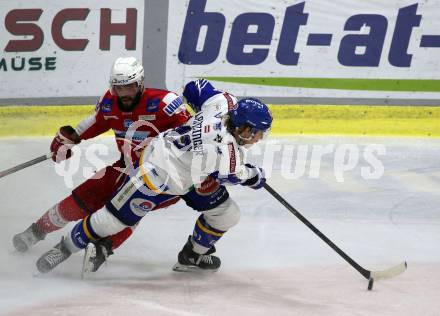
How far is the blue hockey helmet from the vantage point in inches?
150

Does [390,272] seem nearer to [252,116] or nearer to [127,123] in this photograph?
[252,116]

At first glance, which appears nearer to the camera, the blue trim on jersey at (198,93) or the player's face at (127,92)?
the player's face at (127,92)

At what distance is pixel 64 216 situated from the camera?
445 centimetres

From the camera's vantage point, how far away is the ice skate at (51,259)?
4176mm

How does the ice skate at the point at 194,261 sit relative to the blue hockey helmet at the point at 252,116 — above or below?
below

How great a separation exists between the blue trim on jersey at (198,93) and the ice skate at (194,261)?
685 millimetres

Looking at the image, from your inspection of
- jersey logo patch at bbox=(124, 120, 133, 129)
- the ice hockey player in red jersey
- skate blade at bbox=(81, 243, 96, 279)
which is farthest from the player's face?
skate blade at bbox=(81, 243, 96, 279)

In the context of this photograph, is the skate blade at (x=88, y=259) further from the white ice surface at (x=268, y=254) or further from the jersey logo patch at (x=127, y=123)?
the jersey logo patch at (x=127, y=123)

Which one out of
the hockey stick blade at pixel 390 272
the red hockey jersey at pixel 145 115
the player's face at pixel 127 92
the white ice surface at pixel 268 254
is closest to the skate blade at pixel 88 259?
the white ice surface at pixel 268 254

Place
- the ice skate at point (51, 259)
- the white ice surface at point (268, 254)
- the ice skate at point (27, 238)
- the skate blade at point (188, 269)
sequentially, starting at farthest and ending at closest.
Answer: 1. the ice skate at point (27, 238)
2. the skate blade at point (188, 269)
3. the ice skate at point (51, 259)
4. the white ice surface at point (268, 254)

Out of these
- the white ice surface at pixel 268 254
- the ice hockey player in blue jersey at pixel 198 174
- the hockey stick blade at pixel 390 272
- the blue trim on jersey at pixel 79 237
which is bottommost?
the white ice surface at pixel 268 254

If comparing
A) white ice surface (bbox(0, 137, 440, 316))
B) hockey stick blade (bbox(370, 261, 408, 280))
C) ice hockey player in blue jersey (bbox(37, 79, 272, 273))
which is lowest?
white ice surface (bbox(0, 137, 440, 316))

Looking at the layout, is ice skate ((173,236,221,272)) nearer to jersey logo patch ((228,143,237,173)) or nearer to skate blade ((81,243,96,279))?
skate blade ((81,243,96,279))

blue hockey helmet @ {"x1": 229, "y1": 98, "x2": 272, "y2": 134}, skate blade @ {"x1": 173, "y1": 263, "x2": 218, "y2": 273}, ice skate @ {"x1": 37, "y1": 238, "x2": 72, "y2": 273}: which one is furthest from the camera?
skate blade @ {"x1": 173, "y1": 263, "x2": 218, "y2": 273}
